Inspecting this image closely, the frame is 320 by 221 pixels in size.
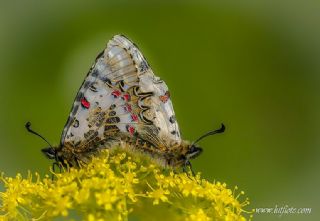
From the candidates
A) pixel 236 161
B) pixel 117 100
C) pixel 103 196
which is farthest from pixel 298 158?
pixel 103 196

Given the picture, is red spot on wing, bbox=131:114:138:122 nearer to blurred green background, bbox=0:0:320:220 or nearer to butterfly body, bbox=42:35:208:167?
butterfly body, bbox=42:35:208:167

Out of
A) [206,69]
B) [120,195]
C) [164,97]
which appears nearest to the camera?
[120,195]

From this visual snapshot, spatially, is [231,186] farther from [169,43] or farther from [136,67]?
[136,67]

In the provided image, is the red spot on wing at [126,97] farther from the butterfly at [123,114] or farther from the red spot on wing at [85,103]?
the red spot on wing at [85,103]

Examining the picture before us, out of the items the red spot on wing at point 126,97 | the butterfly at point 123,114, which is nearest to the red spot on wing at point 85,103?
the butterfly at point 123,114

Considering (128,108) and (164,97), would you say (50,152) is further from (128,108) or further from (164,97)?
(164,97)

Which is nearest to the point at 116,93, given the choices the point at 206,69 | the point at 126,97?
the point at 126,97

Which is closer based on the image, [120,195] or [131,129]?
[120,195]
